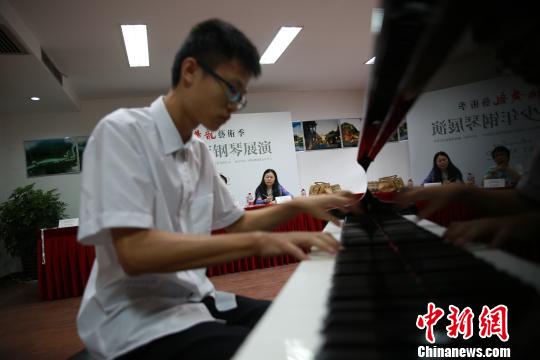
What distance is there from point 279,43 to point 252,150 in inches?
96.6

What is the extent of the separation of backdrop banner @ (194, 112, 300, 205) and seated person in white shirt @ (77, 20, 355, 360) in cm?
581

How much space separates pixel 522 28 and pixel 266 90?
7505 mm

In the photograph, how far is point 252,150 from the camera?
7.05m

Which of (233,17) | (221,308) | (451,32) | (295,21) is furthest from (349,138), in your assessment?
(451,32)

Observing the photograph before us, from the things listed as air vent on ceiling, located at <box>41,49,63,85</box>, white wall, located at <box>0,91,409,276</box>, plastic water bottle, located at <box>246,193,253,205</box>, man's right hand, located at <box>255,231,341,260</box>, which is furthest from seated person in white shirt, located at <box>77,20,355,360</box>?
plastic water bottle, located at <box>246,193,253,205</box>

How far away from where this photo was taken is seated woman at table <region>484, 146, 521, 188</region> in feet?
1.26

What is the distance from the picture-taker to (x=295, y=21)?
14.5 feet

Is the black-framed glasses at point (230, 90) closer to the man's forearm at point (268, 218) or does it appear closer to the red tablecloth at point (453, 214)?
the man's forearm at point (268, 218)

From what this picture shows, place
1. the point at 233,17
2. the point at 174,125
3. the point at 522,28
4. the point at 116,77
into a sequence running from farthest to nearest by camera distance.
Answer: the point at 116,77
the point at 233,17
the point at 174,125
the point at 522,28

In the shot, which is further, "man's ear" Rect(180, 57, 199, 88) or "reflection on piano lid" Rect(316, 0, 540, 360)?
"man's ear" Rect(180, 57, 199, 88)

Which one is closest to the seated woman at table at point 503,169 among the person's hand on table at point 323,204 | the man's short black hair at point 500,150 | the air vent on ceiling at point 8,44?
the man's short black hair at point 500,150

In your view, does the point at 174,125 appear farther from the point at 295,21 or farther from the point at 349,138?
the point at 349,138

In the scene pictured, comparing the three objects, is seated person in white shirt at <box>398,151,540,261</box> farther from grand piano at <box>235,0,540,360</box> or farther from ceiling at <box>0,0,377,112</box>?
ceiling at <box>0,0,377,112</box>

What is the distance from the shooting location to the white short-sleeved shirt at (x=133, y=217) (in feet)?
2.45
